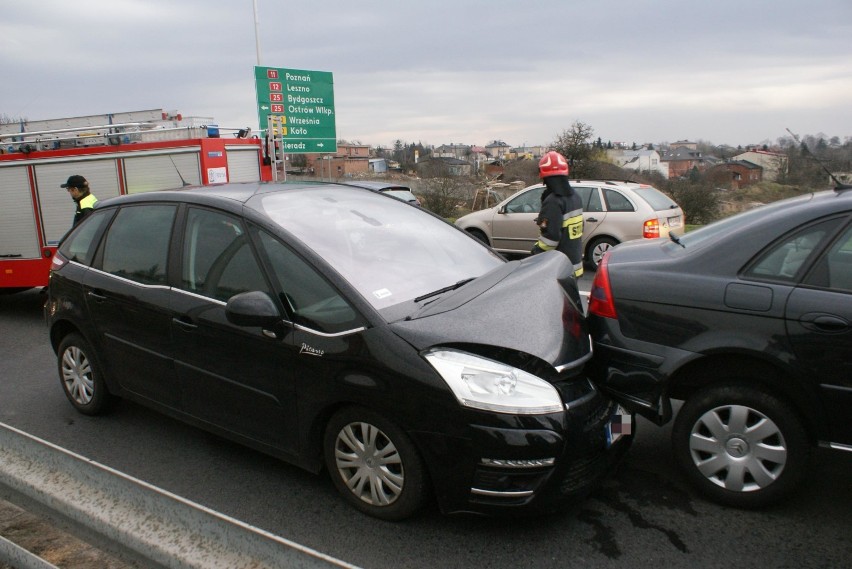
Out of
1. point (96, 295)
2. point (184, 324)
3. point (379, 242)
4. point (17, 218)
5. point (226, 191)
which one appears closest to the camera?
point (184, 324)

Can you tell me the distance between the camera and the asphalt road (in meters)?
2.89

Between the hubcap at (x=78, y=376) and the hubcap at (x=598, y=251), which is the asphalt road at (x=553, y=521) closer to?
the hubcap at (x=78, y=376)

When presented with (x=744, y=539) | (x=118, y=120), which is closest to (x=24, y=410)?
(x=744, y=539)

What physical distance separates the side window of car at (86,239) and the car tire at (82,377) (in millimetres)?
574

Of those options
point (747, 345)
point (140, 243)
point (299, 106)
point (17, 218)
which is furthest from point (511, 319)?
point (299, 106)

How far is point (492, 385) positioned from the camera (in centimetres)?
287

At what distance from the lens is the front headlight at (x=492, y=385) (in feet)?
9.24

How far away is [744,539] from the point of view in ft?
9.78

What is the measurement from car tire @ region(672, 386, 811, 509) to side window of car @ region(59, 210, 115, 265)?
4.00 meters

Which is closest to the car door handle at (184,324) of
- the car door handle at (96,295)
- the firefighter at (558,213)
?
the car door handle at (96,295)

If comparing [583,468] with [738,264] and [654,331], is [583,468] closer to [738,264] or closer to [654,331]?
[654,331]

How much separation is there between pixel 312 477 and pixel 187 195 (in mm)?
1905

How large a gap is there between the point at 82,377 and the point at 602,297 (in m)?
3.67

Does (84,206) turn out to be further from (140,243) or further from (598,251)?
(598,251)
